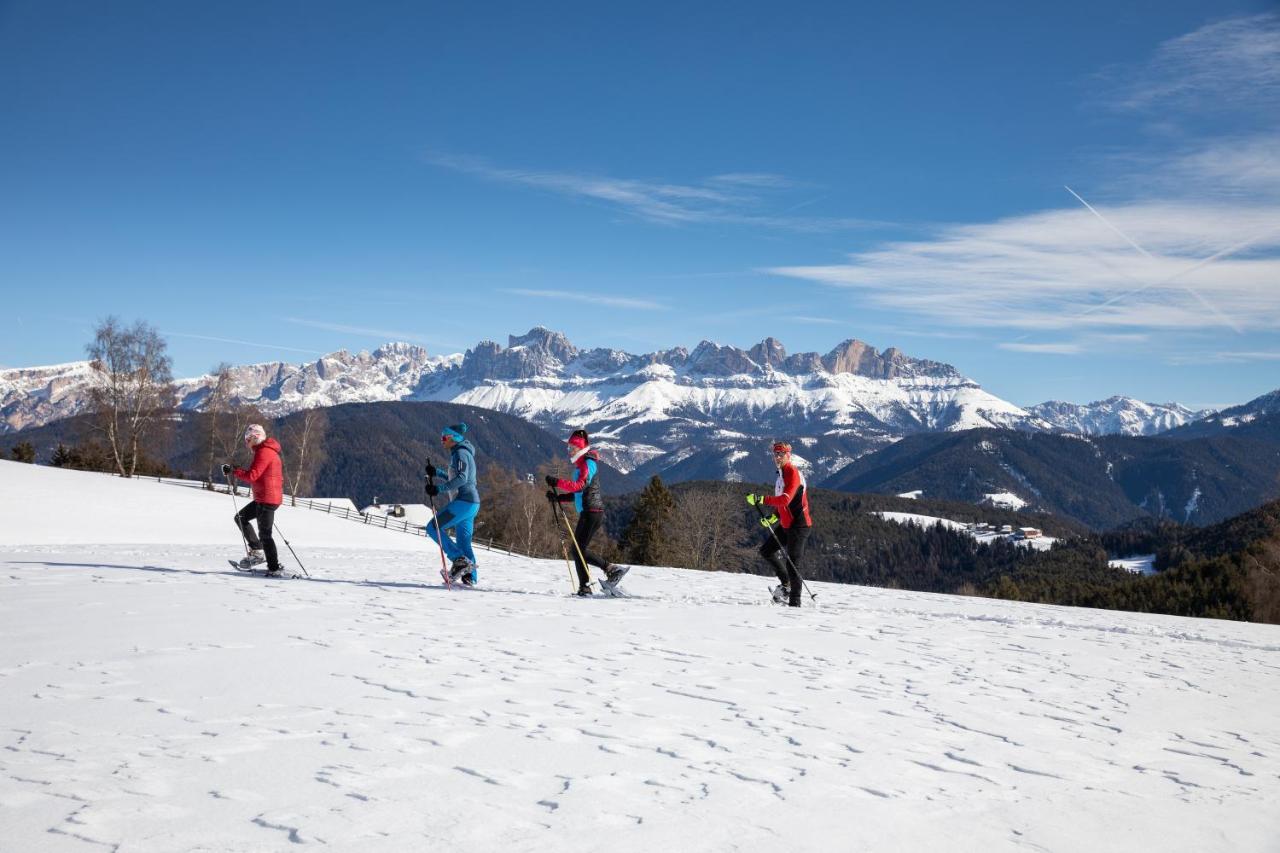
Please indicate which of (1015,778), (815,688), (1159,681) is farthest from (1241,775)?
(1159,681)

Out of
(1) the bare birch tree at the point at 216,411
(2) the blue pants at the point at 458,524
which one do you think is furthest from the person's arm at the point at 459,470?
(1) the bare birch tree at the point at 216,411

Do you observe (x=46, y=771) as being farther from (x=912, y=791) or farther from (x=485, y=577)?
(x=485, y=577)

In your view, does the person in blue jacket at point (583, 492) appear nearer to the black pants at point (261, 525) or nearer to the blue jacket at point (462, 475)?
the blue jacket at point (462, 475)

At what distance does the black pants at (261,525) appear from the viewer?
14.3 meters

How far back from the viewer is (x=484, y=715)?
6254mm

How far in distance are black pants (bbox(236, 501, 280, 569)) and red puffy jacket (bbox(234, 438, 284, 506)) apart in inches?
5.5

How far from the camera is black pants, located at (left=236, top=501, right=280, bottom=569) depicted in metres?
14.3

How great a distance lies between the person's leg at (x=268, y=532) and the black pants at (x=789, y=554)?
8.60 meters

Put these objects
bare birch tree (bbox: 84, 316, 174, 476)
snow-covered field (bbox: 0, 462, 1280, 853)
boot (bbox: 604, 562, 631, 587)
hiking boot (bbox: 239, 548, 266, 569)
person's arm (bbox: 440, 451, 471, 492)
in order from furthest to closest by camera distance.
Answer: bare birch tree (bbox: 84, 316, 174, 476) → hiking boot (bbox: 239, 548, 266, 569) → boot (bbox: 604, 562, 631, 587) → person's arm (bbox: 440, 451, 471, 492) → snow-covered field (bbox: 0, 462, 1280, 853)

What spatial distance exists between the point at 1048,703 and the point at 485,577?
41.7 feet

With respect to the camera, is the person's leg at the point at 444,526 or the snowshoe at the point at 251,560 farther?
the snowshoe at the point at 251,560

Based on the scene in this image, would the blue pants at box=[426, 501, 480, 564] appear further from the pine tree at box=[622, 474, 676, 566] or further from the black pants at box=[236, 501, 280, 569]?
the pine tree at box=[622, 474, 676, 566]

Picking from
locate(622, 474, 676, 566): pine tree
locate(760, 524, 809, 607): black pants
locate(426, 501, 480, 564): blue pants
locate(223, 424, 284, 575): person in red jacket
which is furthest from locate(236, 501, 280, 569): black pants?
locate(622, 474, 676, 566): pine tree

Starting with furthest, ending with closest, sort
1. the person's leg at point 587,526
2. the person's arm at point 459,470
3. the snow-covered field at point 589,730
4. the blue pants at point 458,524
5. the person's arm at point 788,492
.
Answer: the blue pants at point 458,524, the person's arm at point 459,470, the person's leg at point 587,526, the person's arm at point 788,492, the snow-covered field at point 589,730
